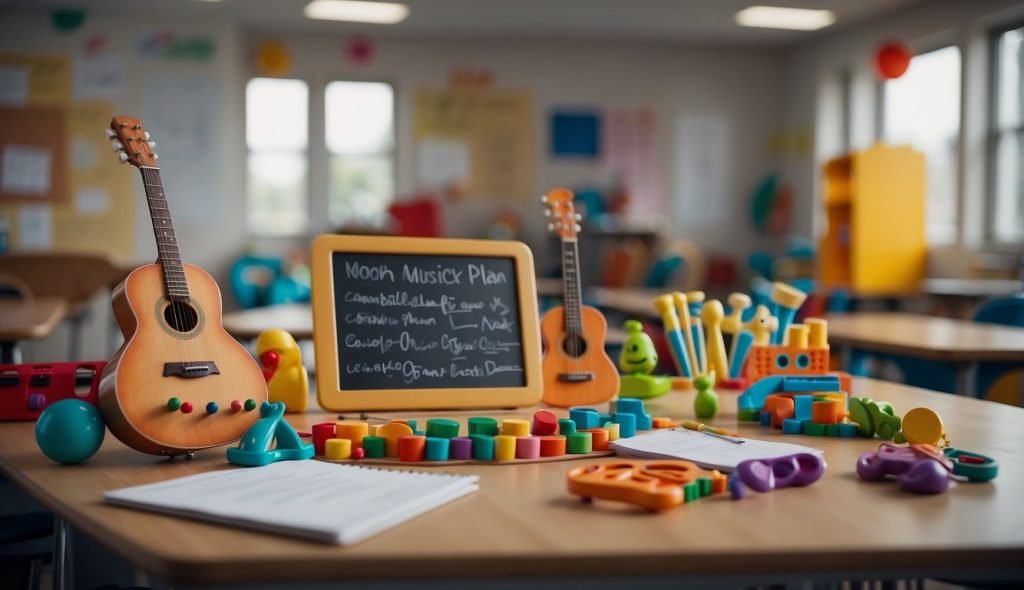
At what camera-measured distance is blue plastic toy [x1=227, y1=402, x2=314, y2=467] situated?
1.16 meters

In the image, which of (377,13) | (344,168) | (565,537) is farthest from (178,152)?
(565,537)

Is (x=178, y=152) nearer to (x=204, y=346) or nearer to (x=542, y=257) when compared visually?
(x=542, y=257)

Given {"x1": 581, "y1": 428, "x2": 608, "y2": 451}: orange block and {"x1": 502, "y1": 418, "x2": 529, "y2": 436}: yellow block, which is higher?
{"x1": 502, "y1": 418, "x2": 529, "y2": 436}: yellow block

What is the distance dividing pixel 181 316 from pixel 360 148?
7.13 meters

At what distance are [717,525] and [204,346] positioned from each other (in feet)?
2.36

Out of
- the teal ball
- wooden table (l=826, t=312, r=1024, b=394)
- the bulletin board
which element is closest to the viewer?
the teal ball

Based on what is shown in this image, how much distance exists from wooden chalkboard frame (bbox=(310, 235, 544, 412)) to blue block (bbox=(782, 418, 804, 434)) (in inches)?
16.2

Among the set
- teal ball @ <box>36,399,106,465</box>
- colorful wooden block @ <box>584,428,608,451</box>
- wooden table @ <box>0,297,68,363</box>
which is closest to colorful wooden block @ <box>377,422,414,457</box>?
colorful wooden block @ <box>584,428,608,451</box>

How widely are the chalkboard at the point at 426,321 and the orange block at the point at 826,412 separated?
48 cm

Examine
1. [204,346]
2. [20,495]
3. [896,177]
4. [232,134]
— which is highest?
[232,134]

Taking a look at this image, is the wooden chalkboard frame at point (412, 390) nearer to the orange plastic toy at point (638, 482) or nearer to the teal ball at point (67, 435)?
the teal ball at point (67, 435)

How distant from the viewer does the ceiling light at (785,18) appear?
742 centimetres

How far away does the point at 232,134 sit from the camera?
794 centimetres

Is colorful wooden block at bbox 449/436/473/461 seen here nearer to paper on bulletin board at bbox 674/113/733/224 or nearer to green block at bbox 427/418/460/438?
green block at bbox 427/418/460/438
